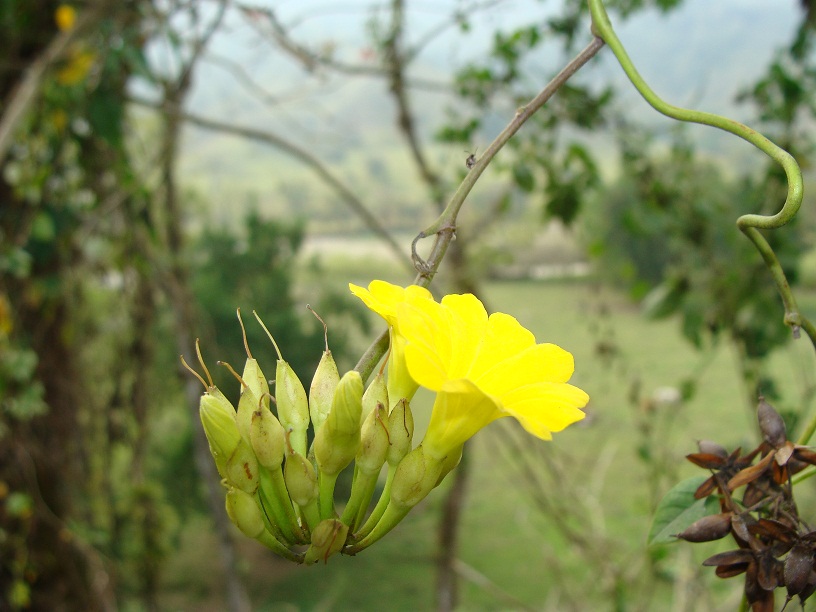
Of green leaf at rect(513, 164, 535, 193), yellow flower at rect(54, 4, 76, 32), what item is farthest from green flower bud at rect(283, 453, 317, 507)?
yellow flower at rect(54, 4, 76, 32)

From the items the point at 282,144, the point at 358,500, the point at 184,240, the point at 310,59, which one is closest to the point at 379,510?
the point at 358,500

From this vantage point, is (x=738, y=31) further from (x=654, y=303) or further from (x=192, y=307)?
(x=192, y=307)

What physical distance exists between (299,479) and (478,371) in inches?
3.9

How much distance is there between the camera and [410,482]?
0.32 meters

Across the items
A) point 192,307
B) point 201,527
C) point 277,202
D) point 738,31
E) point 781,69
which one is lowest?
point 201,527

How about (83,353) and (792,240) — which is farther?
(83,353)

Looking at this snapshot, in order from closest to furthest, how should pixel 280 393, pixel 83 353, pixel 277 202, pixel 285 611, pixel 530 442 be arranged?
pixel 280 393 < pixel 530 442 < pixel 83 353 < pixel 285 611 < pixel 277 202

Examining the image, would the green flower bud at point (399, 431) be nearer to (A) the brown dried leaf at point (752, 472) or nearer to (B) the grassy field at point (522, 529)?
(A) the brown dried leaf at point (752, 472)

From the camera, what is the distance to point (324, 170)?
4.46 ft

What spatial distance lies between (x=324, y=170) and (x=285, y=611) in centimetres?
347

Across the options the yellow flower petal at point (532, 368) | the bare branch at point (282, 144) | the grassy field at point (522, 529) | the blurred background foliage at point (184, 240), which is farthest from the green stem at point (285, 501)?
the grassy field at point (522, 529)

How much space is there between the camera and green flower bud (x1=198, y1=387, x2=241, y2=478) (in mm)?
302

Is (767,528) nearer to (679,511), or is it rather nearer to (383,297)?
(679,511)

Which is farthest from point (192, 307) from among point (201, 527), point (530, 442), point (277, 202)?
point (201, 527)
